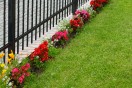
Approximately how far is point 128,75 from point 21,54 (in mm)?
1881

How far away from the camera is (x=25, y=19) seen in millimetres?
9117

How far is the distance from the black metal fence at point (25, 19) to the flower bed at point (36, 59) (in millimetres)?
323

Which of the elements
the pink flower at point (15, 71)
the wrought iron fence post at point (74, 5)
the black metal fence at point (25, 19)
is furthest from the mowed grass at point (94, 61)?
the wrought iron fence post at point (74, 5)

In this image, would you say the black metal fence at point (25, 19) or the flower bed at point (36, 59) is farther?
the black metal fence at point (25, 19)

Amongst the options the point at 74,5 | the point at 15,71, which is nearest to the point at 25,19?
the point at 15,71

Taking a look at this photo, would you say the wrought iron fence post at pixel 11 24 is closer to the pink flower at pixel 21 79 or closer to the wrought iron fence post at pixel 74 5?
the pink flower at pixel 21 79

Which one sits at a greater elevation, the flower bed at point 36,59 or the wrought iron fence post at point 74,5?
the wrought iron fence post at point 74,5

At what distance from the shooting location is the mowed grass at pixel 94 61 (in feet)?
22.6

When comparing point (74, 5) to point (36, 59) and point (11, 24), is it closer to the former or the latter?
point (36, 59)

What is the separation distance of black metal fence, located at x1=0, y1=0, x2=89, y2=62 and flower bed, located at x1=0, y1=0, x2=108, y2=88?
0.32 m

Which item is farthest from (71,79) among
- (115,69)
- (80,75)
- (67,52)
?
(67,52)

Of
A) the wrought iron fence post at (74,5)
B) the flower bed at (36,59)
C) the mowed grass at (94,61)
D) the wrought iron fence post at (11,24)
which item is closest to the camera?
the flower bed at (36,59)

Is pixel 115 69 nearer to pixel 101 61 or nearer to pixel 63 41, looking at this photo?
pixel 101 61

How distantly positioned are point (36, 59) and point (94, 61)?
45.3 inches
